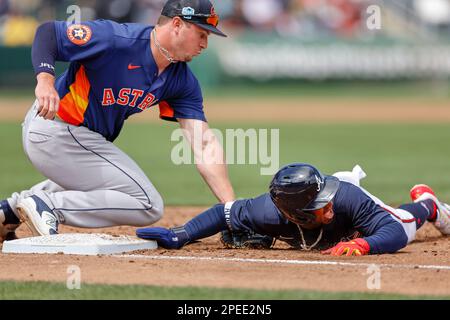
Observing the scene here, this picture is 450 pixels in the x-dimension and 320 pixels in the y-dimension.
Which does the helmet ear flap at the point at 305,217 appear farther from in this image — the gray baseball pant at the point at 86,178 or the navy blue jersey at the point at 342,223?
the gray baseball pant at the point at 86,178

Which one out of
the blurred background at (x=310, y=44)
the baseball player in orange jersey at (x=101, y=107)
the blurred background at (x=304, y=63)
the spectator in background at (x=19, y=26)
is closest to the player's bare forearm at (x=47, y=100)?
the baseball player in orange jersey at (x=101, y=107)

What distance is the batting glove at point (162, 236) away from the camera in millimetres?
6266

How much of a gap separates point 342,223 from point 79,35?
6.89 ft

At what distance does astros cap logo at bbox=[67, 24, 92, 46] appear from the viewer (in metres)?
6.13

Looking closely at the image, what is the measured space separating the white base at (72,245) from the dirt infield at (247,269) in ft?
0.34

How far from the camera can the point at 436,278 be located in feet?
17.1

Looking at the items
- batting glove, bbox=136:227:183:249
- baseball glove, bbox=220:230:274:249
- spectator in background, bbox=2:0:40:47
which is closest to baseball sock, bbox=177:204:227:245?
batting glove, bbox=136:227:183:249

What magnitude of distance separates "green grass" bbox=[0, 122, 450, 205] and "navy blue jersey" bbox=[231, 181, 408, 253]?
3.37 metres

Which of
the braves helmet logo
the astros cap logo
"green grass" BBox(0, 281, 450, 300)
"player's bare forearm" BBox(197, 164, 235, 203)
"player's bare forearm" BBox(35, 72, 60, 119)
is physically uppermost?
the astros cap logo

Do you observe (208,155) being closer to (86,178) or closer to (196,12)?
(86,178)

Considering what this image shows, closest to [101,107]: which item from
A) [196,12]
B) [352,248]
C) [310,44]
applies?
[196,12]

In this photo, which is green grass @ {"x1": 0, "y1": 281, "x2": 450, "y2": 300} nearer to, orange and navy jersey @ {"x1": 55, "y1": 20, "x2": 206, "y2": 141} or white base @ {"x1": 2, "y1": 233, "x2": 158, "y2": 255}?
white base @ {"x1": 2, "y1": 233, "x2": 158, "y2": 255}
